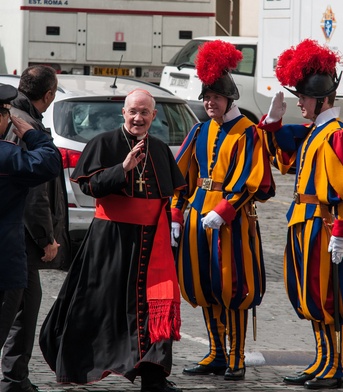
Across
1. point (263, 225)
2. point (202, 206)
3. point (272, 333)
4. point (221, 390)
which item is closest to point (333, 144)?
point (202, 206)

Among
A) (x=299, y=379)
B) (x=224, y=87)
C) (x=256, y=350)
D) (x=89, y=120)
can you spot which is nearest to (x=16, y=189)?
(x=224, y=87)

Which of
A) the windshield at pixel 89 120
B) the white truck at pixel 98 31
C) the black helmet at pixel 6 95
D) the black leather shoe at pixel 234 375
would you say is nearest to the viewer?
the black helmet at pixel 6 95

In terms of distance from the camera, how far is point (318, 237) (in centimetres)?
690

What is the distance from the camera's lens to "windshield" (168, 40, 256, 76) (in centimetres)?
1948

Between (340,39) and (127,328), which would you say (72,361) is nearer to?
(127,328)

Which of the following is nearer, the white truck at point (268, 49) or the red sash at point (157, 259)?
the red sash at point (157, 259)

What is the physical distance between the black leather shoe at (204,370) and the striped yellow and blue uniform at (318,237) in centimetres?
54

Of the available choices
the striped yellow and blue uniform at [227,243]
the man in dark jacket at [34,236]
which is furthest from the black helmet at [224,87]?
the man in dark jacket at [34,236]

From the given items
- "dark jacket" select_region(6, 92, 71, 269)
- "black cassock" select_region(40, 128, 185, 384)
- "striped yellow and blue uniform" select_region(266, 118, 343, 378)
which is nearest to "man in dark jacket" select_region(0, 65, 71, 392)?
"dark jacket" select_region(6, 92, 71, 269)

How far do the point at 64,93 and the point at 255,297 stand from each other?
13.6 ft

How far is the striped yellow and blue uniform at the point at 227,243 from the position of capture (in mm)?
7160

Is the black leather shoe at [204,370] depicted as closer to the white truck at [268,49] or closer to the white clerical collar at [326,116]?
the white clerical collar at [326,116]

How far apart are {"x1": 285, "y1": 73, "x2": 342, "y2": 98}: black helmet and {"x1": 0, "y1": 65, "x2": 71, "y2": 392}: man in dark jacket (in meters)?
1.45

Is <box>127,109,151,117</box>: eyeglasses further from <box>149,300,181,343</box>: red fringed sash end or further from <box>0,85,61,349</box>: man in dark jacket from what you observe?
<box>149,300,181,343</box>: red fringed sash end
